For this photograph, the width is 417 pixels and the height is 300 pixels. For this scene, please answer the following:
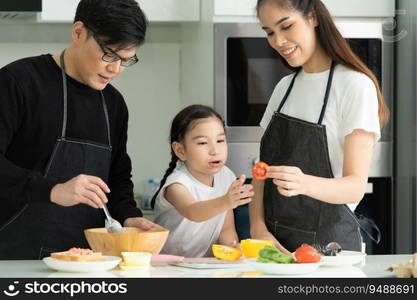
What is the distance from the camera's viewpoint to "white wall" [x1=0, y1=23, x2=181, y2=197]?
3.50 metres

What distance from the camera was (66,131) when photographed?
2273mm

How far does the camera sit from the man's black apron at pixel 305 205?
2.24 metres

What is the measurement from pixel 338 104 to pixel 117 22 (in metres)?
0.64

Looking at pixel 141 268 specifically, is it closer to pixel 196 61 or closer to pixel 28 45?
pixel 196 61

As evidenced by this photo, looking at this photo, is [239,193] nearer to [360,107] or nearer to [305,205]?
[305,205]

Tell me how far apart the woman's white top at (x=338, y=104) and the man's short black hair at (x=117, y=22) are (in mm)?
517

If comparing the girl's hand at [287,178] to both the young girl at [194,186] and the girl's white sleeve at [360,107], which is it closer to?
the girl's white sleeve at [360,107]

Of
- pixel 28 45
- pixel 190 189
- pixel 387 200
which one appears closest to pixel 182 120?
pixel 190 189

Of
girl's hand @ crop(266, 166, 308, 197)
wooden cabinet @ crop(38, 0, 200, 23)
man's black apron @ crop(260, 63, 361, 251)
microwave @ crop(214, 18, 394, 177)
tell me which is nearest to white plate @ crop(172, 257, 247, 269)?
girl's hand @ crop(266, 166, 308, 197)

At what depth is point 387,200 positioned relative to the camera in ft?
9.68

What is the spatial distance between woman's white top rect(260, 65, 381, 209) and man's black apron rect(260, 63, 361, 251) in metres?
0.02

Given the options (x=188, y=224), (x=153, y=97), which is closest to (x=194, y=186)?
(x=188, y=224)

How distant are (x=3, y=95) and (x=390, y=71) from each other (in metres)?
1.48

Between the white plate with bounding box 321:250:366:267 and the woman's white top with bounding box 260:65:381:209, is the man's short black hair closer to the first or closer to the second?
the woman's white top with bounding box 260:65:381:209
